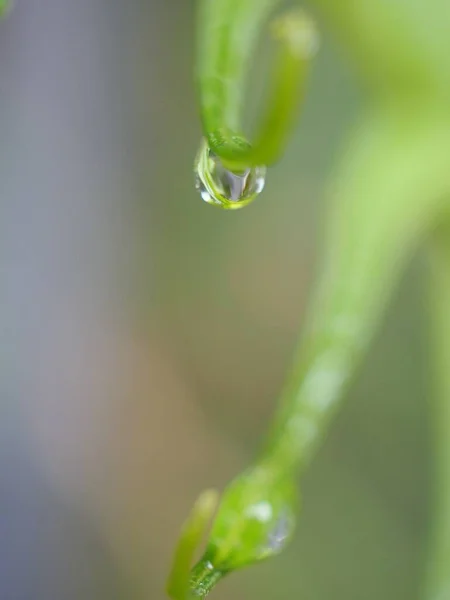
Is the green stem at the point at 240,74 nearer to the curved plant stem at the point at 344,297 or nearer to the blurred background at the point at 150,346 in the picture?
the curved plant stem at the point at 344,297

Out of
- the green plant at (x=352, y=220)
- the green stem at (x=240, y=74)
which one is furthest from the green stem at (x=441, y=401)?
the green stem at (x=240, y=74)

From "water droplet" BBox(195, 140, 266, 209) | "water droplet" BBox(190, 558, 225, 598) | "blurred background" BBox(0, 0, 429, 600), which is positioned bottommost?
"water droplet" BBox(190, 558, 225, 598)

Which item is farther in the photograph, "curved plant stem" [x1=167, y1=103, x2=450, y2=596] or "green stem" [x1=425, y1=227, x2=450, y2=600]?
"green stem" [x1=425, y1=227, x2=450, y2=600]

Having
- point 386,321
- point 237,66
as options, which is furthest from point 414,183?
point 386,321

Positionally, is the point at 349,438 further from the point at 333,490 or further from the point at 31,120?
the point at 31,120

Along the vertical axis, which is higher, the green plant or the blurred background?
the blurred background

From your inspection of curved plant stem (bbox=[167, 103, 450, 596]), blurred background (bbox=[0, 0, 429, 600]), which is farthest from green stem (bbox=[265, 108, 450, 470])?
blurred background (bbox=[0, 0, 429, 600])

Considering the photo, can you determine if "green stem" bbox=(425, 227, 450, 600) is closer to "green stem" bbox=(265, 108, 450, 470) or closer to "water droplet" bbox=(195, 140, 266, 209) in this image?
"green stem" bbox=(265, 108, 450, 470)

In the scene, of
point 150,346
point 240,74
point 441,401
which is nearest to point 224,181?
point 240,74
